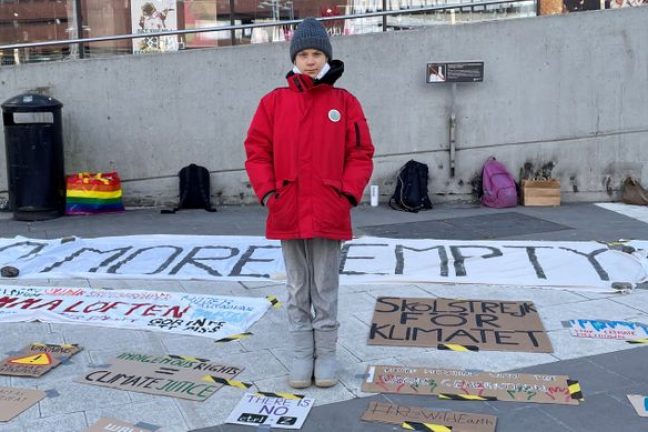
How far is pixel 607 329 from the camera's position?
18.0 ft

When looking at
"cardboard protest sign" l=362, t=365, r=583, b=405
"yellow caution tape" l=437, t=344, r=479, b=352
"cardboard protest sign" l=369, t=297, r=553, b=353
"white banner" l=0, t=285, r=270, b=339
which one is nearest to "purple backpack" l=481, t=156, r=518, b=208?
"cardboard protest sign" l=369, t=297, r=553, b=353

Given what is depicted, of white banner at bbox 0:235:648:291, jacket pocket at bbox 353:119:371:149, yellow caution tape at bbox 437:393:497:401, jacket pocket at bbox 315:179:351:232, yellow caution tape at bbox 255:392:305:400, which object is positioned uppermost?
jacket pocket at bbox 353:119:371:149

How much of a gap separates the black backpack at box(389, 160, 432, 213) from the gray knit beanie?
5.92 metres

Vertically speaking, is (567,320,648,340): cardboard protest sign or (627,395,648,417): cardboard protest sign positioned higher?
(567,320,648,340): cardboard protest sign

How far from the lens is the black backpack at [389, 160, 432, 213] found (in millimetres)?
10250

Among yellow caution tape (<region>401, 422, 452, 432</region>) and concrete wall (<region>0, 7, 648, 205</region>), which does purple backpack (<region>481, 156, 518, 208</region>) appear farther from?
yellow caution tape (<region>401, 422, 452, 432</region>)

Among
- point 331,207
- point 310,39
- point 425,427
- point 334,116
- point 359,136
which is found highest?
point 310,39

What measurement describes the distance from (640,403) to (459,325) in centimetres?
156

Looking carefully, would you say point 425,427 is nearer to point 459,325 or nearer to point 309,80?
point 459,325

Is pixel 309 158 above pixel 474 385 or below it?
above

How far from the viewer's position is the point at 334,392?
4.48 meters

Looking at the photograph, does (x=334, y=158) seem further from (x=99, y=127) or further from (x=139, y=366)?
(x=99, y=127)

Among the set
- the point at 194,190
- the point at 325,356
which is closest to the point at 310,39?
the point at 325,356

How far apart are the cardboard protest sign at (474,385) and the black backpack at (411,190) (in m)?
5.58
